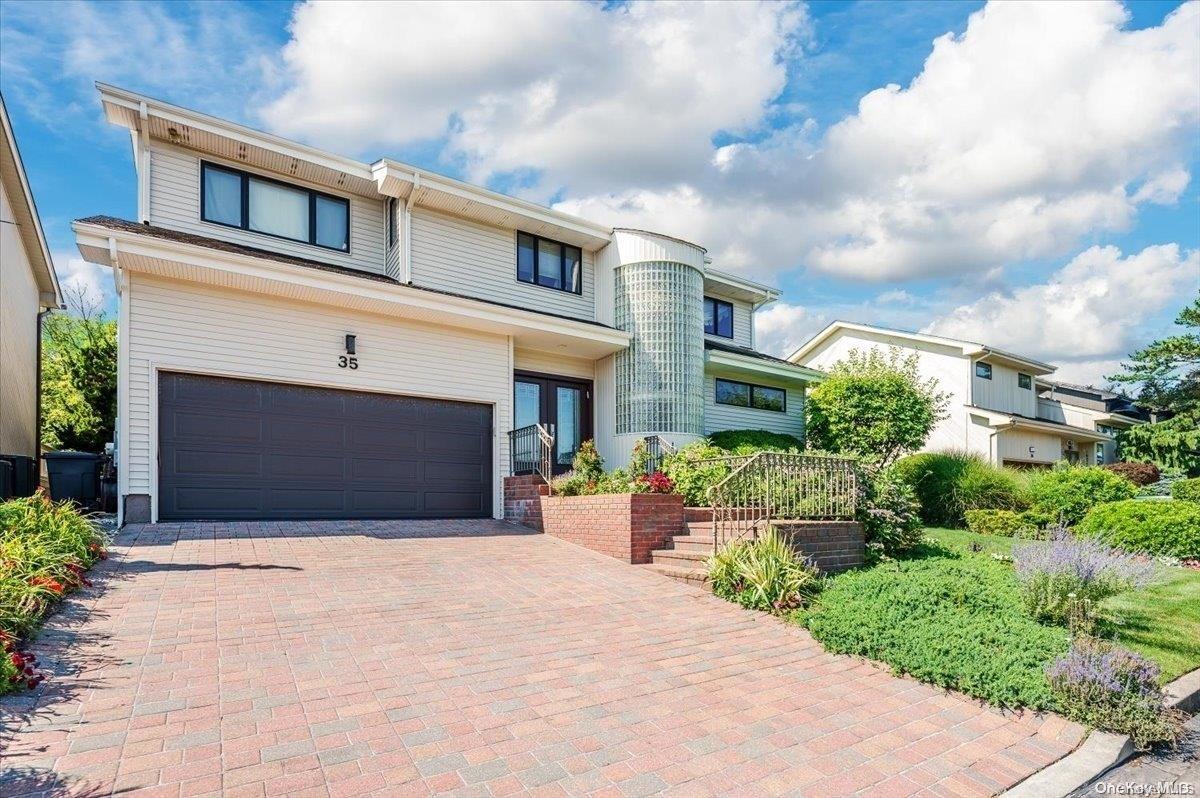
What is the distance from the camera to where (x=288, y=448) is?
471 inches

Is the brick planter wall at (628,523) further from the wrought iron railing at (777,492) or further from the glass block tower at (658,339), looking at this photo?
the glass block tower at (658,339)

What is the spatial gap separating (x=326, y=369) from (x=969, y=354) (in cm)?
2317

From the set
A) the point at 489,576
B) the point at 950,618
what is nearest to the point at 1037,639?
the point at 950,618

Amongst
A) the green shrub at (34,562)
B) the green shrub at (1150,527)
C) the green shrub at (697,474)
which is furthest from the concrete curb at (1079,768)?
the green shrub at (1150,527)

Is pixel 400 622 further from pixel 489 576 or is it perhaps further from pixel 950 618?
pixel 950 618

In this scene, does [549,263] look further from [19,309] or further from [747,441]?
[19,309]

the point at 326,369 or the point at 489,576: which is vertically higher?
the point at 326,369

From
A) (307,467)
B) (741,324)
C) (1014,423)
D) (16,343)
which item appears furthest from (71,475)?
(1014,423)

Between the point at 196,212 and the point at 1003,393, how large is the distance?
2855cm

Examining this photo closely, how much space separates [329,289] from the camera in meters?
11.7

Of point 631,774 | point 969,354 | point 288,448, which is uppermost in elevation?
point 969,354

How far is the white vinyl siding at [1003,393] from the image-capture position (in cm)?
2659

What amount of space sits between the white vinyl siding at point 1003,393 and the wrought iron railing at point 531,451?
19.8m

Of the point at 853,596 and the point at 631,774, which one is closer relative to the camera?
the point at 631,774
